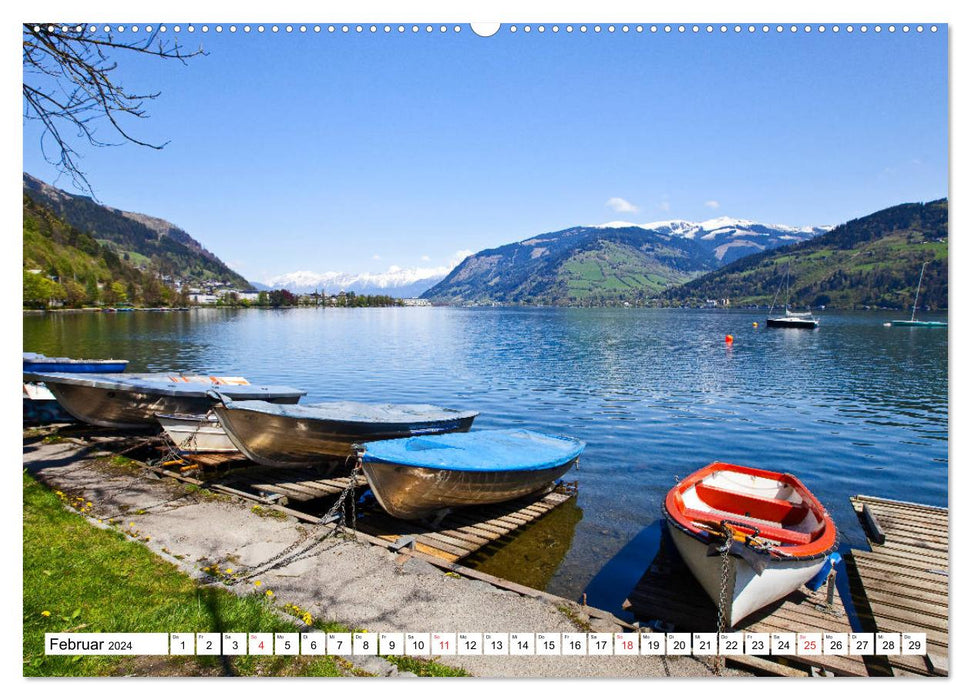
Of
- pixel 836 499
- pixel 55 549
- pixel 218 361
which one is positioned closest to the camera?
pixel 55 549

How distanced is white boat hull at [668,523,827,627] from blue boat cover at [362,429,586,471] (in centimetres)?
417

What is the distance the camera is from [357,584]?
311 inches

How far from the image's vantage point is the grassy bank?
4582 mm

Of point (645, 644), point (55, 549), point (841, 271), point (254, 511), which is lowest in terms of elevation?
point (254, 511)

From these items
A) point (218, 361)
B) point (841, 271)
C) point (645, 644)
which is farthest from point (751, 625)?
point (841, 271)

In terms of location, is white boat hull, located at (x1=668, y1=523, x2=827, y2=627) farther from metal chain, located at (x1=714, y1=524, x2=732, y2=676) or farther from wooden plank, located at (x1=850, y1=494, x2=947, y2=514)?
wooden plank, located at (x1=850, y1=494, x2=947, y2=514)

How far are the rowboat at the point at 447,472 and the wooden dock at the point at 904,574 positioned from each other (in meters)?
6.34

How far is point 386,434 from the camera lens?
46.5ft

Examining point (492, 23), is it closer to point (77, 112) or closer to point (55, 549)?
point (77, 112)

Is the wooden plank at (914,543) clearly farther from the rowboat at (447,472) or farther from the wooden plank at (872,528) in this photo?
the rowboat at (447,472)

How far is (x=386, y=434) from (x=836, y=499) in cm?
1319

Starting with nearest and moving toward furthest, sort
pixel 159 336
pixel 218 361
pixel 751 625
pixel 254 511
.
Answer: pixel 751 625 → pixel 254 511 → pixel 218 361 → pixel 159 336

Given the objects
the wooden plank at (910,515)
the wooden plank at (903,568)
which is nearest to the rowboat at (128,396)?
the wooden plank at (903,568)

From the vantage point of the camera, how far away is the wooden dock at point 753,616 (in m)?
6.86
